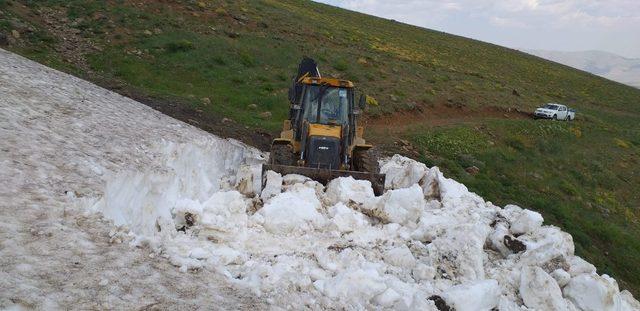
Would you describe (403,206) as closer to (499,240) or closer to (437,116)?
(499,240)

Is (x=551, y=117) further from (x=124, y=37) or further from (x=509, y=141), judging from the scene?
(x=124, y=37)

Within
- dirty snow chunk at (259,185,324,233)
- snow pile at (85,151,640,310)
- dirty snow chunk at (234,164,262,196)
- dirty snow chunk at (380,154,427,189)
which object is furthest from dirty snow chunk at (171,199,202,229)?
dirty snow chunk at (380,154,427,189)

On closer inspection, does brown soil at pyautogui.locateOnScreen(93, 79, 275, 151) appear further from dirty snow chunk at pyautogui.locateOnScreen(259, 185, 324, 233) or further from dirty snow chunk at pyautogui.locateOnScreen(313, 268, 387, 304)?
dirty snow chunk at pyautogui.locateOnScreen(313, 268, 387, 304)

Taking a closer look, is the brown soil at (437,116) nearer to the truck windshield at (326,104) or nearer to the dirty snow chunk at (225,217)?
the truck windshield at (326,104)

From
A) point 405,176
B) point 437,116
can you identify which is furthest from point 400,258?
point 437,116

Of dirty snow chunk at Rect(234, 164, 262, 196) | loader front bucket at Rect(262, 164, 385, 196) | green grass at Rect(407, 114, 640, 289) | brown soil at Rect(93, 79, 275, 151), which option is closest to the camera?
dirty snow chunk at Rect(234, 164, 262, 196)

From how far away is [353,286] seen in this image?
6434 mm

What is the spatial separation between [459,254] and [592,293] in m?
1.98

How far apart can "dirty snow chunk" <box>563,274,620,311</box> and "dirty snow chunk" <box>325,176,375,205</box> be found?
3980mm

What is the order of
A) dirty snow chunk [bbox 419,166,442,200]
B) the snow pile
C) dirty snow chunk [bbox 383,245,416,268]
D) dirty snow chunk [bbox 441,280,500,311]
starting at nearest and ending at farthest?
the snow pile, dirty snow chunk [bbox 441,280,500,311], dirty snow chunk [bbox 383,245,416,268], dirty snow chunk [bbox 419,166,442,200]

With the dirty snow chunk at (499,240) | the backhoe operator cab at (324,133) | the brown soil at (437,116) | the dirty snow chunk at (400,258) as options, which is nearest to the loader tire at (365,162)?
the backhoe operator cab at (324,133)

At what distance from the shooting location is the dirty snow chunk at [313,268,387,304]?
20.8 feet

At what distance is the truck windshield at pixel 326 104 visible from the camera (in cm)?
1343

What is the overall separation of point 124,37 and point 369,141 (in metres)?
16.2
